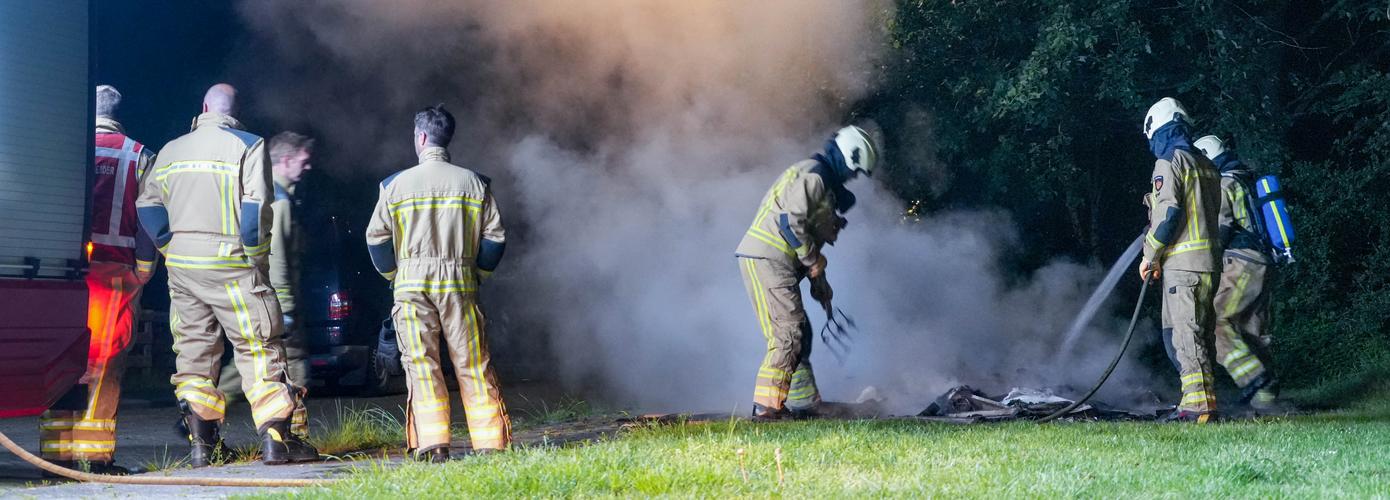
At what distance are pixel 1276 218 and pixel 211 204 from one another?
6.84m

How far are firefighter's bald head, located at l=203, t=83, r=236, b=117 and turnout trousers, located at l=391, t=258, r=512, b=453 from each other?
3.75 feet

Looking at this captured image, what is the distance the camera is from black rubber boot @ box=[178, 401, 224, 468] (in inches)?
229

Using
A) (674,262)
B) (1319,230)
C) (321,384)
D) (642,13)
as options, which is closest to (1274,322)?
(1319,230)

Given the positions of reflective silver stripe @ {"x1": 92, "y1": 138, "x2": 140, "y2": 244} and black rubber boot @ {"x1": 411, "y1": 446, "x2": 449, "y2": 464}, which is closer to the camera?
black rubber boot @ {"x1": 411, "y1": 446, "x2": 449, "y2": 464}

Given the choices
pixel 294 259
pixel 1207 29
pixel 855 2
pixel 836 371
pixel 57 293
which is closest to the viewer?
pixel 57 293

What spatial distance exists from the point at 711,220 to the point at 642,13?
195cm

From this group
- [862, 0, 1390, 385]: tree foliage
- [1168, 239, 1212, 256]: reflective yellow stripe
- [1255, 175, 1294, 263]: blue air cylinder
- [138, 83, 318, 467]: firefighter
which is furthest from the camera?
[862, 0, 1390, 385]: tree foliage

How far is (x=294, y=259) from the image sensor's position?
7.93m

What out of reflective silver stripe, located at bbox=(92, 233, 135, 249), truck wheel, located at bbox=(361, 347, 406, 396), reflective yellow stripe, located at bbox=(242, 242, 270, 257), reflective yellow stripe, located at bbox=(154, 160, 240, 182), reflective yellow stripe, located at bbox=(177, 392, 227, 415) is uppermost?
reflective yellow stripe, located at bbox=(154, 160, 240, 182)

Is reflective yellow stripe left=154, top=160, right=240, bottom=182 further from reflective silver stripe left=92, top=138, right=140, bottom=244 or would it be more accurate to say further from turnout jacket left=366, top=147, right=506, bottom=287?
turnout jacket left=366, top=147, right=506, bottom=287

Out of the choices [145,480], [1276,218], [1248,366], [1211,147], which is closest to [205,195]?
[145,480]

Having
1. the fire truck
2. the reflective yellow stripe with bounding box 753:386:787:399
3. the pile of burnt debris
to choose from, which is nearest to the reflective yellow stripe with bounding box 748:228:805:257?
the reflective yellow stripe with bounding box 753:386:787:399

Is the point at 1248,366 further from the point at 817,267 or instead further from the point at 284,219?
the point at 284,219

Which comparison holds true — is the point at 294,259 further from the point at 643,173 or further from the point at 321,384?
the point at 643,173
